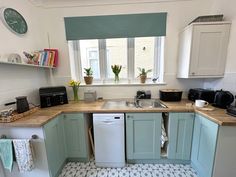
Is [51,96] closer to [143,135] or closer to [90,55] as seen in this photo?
[90,55]

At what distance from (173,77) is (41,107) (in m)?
2.21

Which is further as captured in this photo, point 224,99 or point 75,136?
point 75,136

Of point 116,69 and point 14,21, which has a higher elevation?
point 14,21

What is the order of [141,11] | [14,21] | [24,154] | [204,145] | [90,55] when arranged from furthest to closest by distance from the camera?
[90,55], [141,11], [14,21], [204,145], [24,154]

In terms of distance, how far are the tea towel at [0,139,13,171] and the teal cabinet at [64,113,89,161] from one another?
24.6 inches

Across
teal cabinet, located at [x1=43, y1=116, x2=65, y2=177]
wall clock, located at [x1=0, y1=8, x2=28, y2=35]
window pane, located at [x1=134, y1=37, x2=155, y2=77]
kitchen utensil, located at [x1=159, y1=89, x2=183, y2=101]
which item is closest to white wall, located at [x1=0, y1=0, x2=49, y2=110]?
wall clock, located at [x1=0, y1=8, x2=28, y2=35]

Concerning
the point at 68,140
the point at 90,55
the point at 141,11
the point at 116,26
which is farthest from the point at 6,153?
the point at 141,11

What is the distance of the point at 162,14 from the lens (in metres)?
2.04

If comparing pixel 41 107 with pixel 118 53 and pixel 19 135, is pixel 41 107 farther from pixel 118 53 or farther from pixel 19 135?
pixel 118 53

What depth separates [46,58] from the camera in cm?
208

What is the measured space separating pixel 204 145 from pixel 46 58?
2563 mm

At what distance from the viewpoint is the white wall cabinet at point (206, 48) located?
5.57 feet

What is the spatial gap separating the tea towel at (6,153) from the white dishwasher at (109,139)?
0.93 m

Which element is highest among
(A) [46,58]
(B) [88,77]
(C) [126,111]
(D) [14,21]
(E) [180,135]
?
(D) [14,21]
